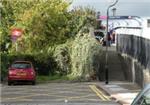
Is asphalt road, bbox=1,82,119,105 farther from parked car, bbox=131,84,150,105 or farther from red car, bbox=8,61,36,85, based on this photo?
parked car, bbox=131,84,150,105

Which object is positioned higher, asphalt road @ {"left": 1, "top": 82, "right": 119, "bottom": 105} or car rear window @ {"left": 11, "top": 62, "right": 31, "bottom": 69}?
car rear window @ {"left": 11, "top": 62, "right": 31, "bottom": 69}

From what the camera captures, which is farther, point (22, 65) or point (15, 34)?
point (15, 34)

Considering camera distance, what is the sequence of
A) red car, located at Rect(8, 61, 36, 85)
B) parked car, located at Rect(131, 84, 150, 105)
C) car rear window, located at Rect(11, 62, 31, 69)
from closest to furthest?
parked car, located at Rect(131, 84, 150, 105)
red car, located at Rect(8, 61, 36, 85)
car rear window, located at Rect(11, 62, 31, 69)

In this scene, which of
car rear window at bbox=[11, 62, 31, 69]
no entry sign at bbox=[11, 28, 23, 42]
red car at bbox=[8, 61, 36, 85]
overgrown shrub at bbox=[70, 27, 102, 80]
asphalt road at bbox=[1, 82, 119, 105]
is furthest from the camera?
no entry sign at bbox=[11, 28, 23, 42]

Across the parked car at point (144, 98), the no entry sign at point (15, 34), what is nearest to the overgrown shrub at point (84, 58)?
the no entry sign at point (15, 34)

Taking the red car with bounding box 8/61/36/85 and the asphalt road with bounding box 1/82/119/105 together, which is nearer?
the asphalt road with bounding box 1/82/119/105

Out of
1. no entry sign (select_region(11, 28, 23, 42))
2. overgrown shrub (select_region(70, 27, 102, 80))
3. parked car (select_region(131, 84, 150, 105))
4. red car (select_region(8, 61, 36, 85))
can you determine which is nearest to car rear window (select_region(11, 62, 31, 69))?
red car (select_region(8, 61, 36, 85))

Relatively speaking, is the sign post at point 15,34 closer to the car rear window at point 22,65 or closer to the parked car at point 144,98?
the car rear window at point 22,65

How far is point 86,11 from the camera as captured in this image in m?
48.6

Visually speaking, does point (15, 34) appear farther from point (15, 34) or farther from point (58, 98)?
point (58, 98)

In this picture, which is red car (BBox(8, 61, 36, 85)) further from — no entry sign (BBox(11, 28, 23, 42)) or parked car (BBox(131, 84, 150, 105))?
parked car (BBox(131, 84, 150, 105))

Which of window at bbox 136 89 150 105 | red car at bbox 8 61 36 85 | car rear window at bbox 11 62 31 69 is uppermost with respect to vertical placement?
window at bbox 136 89 150 105

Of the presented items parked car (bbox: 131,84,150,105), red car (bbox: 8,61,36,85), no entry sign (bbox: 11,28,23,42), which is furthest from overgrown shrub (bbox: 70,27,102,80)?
parked car (bbox: 131,84,150,105)

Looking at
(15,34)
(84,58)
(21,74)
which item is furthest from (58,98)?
(15,34)
